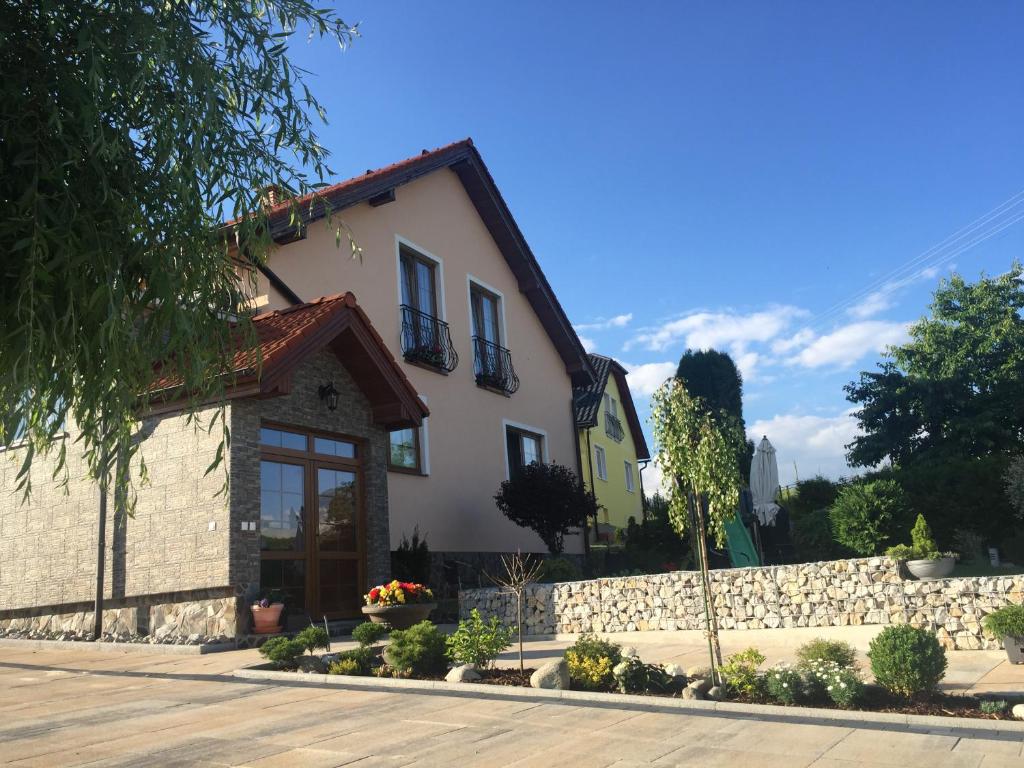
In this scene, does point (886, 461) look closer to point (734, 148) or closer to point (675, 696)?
point (734, 148)

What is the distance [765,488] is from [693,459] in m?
10.1

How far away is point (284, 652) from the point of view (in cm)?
823

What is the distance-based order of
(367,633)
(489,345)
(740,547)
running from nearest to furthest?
(367,633) → (740,547) → (489,345)

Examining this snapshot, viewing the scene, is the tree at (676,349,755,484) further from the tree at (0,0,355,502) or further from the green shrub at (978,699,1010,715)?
the tree at (0,0,355,502)

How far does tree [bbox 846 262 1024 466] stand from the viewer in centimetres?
2561

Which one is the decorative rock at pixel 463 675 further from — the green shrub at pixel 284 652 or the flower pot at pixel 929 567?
the flower pot at pixel 929 567

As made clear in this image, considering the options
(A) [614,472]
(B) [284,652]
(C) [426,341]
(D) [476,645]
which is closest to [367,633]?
(B) [284,652]

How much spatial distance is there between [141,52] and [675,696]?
581 cm

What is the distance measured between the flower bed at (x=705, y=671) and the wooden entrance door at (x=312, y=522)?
2623 millimetres

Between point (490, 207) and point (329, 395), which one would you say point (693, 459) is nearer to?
point (329, 395)

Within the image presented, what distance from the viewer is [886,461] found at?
2764cm

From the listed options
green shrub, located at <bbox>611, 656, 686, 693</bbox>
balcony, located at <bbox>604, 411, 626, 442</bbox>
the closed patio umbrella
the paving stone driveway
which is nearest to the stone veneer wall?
green shrub, located at <bbox>611, 656, 686, 693</bbox>

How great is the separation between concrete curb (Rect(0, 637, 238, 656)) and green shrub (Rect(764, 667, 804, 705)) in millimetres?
6343

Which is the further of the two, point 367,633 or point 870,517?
point 870,517
